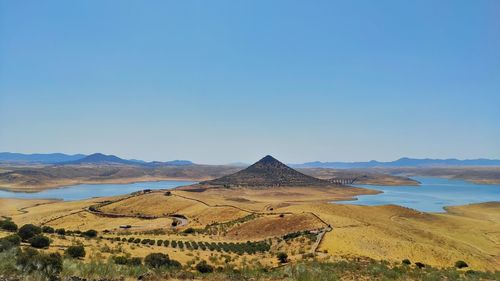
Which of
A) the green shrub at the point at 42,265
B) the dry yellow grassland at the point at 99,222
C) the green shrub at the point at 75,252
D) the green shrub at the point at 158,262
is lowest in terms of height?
the dry yellow grassland at the point at 99,222

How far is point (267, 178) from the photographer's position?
6693 inches

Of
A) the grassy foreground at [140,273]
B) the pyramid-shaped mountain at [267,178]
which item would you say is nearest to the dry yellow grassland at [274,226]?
the grassy foreground at [140,273]

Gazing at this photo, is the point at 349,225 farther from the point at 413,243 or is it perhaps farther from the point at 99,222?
the point at 99,222

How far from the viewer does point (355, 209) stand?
6975 cm

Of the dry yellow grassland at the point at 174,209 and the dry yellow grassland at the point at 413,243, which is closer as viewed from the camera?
the dry yellow grassland at the point at 413,243

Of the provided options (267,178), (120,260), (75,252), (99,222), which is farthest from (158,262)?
(267,178)

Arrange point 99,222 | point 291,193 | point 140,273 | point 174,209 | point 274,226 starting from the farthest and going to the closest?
point 291,193
point 174,209
point 99,222
point 274,226
point 140,273

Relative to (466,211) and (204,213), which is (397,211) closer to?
(466,211)

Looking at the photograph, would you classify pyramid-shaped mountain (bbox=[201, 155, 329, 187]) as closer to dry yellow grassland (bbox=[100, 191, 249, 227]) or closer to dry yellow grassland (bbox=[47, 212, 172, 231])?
dry yellow grassland (bbox=[100, 191, 249, 227])

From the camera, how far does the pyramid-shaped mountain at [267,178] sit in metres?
159

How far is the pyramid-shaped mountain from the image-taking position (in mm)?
159125

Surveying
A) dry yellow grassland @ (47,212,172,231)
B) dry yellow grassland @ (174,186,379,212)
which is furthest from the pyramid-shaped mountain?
dry yellow grassland @ (47,212,172,231)

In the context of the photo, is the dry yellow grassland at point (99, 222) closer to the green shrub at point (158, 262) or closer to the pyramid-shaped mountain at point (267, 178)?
the green shrub at point (158, 262)

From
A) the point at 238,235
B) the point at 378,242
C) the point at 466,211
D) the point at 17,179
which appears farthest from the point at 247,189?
the point at 17,179
